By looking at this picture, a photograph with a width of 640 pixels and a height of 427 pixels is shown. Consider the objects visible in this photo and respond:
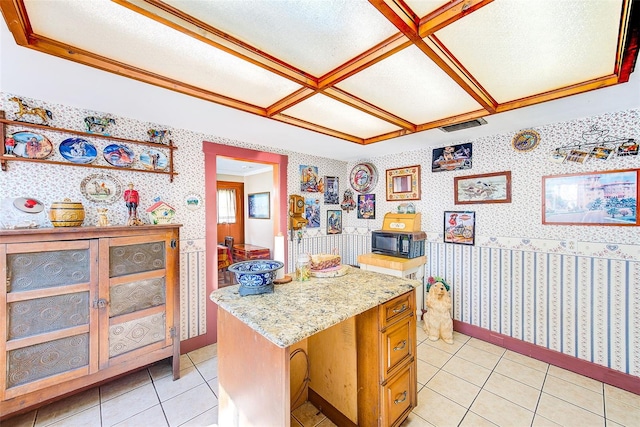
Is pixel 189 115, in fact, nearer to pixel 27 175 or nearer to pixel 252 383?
pixel 27 175

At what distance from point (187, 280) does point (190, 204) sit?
80cm

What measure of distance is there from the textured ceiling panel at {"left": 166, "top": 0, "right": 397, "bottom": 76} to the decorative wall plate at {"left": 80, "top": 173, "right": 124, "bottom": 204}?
1825 millimetres

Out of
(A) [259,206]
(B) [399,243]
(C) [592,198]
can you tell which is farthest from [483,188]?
(A) [259,206]

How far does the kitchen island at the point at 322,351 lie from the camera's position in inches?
48.2

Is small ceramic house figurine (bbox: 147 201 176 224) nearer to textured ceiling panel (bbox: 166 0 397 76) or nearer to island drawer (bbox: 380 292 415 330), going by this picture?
textured ceiling panel (bbox: 166 0 397 76)

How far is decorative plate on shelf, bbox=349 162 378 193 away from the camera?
12.9 ft

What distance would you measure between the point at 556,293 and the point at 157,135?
13.6ft

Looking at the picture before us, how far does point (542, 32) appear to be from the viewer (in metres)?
1.21

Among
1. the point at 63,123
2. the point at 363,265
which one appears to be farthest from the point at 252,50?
the point at 363,265

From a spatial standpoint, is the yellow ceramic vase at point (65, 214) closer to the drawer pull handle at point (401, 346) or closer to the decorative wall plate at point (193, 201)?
the decorative wall plate at point (193, 201)

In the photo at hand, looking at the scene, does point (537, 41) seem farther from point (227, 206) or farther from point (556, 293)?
point (227, 206)

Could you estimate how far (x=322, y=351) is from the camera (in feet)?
5.99

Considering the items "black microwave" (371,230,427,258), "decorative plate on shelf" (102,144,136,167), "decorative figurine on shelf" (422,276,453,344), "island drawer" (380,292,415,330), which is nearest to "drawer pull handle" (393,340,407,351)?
"island drawer" (380,292,415,330)

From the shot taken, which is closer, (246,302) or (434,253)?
(246,302)
